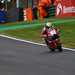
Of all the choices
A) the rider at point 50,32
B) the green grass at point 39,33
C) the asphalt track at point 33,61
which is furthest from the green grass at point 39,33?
the rider at point 50,32

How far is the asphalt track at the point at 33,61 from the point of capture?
527 inches

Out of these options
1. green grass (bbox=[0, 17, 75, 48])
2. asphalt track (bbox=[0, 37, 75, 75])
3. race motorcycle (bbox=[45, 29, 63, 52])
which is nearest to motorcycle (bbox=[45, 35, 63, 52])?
race motorcycle (bbox=[45, 29, 63, 52])

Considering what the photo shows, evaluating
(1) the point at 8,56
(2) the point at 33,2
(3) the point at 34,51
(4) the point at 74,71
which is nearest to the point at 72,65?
(4) the point at 74,71

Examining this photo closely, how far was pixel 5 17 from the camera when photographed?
3959cm

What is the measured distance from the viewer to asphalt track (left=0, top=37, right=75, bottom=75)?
43.9 ft

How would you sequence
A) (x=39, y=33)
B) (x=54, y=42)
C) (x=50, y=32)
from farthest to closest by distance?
(x=39, y=33)
(x=50, y=32)
(x=54, y=42)

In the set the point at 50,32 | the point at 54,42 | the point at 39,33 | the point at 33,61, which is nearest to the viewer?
the point at 33,61

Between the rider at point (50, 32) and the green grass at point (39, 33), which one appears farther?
the green grass at point (39, 33)

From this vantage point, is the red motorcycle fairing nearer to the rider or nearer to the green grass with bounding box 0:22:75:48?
the rider

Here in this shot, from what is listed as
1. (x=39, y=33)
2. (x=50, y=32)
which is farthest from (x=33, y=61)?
(x=39, y=33)

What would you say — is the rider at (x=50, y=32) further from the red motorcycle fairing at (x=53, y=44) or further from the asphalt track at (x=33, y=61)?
the asphalt track at (x=33, y=61)

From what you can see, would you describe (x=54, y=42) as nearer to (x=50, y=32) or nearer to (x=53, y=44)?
(x=53, y=44)

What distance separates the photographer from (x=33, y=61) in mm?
15922

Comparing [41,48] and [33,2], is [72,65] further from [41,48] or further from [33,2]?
→ [33,2]
